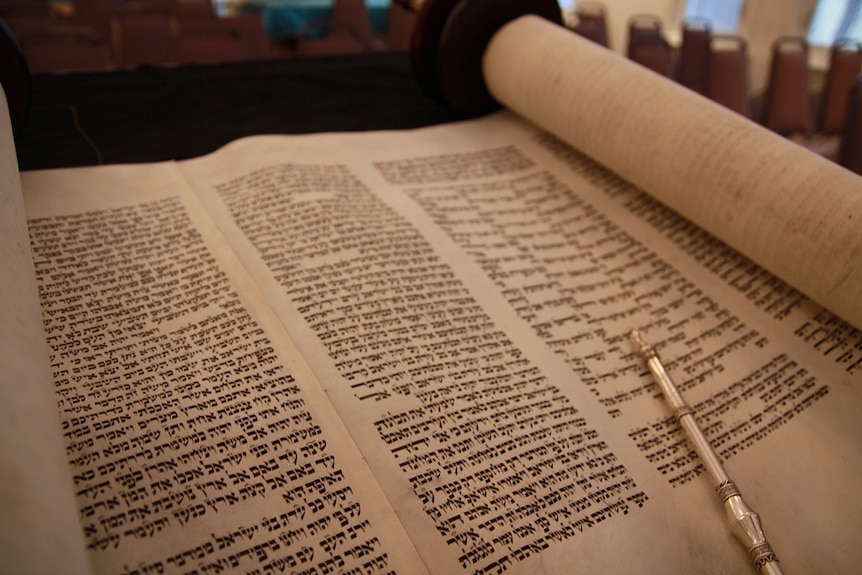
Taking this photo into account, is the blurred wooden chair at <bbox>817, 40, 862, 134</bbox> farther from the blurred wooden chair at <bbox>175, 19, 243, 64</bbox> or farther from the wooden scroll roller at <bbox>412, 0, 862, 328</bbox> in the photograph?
the blurred wooden chair at <bbox>175, 19, 243, 64</bbox>

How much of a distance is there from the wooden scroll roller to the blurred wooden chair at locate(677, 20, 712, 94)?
62 cm

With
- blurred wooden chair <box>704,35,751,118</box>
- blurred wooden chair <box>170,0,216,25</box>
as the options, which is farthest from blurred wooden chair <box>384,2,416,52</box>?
blurred wooden chair <box>704,35,751,118</box>

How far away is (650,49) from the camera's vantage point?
4.16 feet

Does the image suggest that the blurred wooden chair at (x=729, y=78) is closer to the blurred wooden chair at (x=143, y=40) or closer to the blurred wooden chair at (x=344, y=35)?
the blurred wooden chair at (x=344, y=35)

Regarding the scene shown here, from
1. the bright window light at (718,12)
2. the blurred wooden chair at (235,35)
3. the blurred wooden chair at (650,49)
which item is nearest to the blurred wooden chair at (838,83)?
the blurred wooden chair at (650,49)

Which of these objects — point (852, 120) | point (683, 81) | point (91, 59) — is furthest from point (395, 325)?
point (683, 81)

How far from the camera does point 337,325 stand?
0.53m

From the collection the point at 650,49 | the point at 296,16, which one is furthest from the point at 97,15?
the point at 650,49

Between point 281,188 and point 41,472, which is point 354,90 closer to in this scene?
point 281,188

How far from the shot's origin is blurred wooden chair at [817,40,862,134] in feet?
4.81

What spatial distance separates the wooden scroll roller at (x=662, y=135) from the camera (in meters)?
0.55

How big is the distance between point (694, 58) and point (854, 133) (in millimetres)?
617

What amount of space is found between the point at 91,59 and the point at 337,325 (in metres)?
1.04

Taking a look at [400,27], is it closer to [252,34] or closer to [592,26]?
[252,34]
